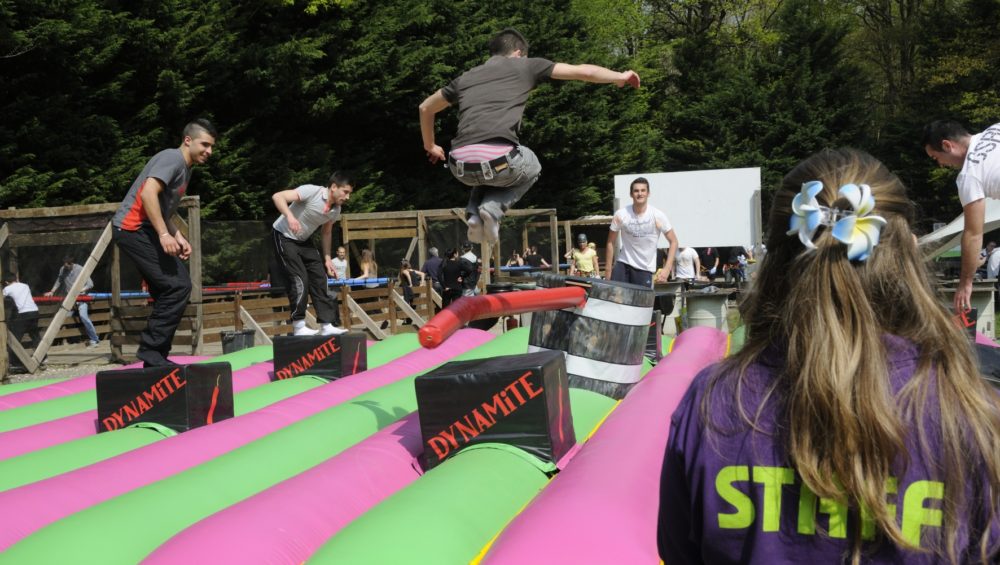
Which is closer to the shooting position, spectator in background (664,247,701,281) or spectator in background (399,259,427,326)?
spectator in background (399,259,427,326)

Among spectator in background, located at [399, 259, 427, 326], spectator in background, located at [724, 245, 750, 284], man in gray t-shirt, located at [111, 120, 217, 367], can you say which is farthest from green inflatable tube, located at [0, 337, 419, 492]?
spectator in background, located at [724, 245, 750, 284]

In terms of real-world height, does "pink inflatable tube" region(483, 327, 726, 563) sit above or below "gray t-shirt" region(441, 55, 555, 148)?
below

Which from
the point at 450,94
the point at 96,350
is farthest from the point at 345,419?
the point at 96,350

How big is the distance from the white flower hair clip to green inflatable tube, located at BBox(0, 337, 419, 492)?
137 inches

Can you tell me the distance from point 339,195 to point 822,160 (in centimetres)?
561

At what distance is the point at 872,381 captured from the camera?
149 cm

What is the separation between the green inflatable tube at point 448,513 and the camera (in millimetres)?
2520

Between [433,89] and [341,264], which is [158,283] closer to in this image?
[341,264]

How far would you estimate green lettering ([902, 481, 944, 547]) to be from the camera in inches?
58.1

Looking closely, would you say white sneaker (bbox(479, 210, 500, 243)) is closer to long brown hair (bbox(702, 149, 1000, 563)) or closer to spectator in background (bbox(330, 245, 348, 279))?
long brown hair (bbox(702, 149, 1000, 563))

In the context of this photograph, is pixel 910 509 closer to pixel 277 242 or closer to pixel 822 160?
pixel 822 160

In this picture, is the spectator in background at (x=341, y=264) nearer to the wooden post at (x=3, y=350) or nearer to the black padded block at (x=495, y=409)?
the wooden post at (x=3, y=350)

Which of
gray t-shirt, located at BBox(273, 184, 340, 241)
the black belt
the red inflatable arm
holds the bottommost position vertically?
the red inflatable arm

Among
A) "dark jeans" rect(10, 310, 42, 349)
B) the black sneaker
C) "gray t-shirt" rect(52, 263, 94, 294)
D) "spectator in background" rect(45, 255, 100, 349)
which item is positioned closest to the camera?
the black sneaker
